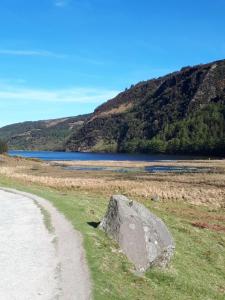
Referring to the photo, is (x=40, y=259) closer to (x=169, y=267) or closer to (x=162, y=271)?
(x=162, y=271)

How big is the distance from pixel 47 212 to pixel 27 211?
1.09 m

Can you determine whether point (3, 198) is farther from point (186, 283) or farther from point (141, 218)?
point (186, 283)

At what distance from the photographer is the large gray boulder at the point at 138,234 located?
15.7 metres

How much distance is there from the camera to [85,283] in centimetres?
1209

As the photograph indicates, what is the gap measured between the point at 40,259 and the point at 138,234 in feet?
11.9

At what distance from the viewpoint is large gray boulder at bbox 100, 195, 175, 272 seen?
51.6 feet

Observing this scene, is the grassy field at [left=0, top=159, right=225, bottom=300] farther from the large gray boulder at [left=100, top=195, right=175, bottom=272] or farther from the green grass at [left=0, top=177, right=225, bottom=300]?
the large gray boulder at [left=100, top=195, right=175, bottom=272]

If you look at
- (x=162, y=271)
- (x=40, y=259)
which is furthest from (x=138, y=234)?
(x=40, y=259)

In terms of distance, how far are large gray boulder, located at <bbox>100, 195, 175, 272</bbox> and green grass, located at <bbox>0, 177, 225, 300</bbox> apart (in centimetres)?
33

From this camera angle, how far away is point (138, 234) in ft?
53.2

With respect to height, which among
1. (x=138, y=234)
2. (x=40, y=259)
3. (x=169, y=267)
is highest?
(x=138, y=234)

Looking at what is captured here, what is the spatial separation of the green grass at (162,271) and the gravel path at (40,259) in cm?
42

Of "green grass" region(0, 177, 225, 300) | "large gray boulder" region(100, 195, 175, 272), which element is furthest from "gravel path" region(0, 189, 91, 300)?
"large gray boulder" region(100, 195, 175, 272)

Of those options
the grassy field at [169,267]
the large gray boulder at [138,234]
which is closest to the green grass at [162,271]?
the grassy field at [169,267]
